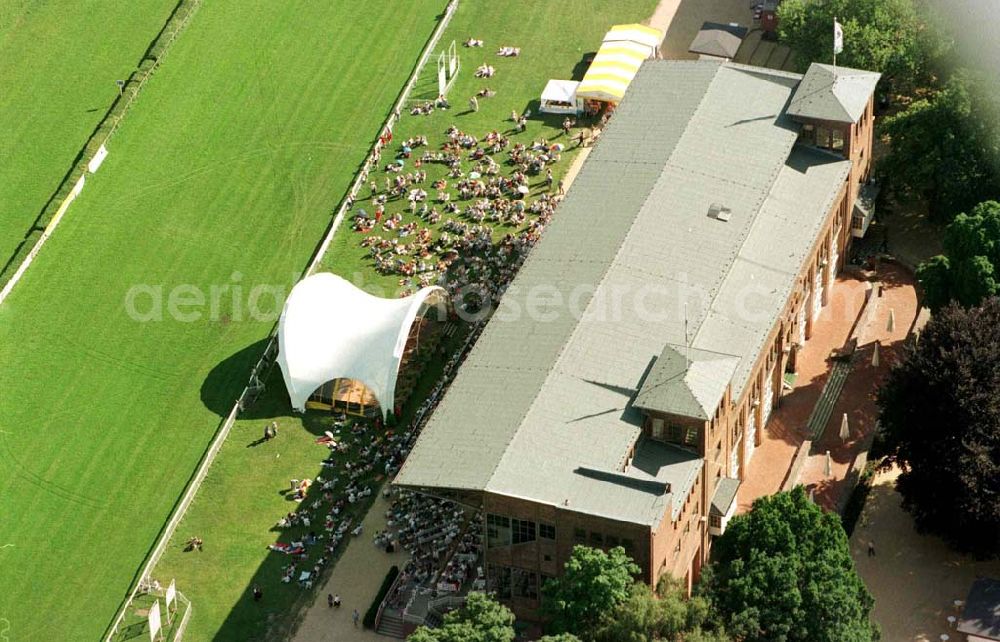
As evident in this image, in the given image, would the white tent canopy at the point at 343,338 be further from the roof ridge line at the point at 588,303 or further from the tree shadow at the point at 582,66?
the tree shadow at the point at 582,66

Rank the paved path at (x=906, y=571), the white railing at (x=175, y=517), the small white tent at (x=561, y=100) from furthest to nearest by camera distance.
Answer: the small white tent at (x=561, y=100) < the white railing at (x=175, y=517) < the paved path at (x=906, y=571)

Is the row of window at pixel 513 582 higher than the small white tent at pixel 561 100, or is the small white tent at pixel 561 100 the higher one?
the small white tent at pixel 561 100

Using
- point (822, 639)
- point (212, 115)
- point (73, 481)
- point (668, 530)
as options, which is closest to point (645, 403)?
point (668, 530)

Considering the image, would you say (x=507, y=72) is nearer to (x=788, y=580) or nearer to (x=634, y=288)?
(x=634, y=288)

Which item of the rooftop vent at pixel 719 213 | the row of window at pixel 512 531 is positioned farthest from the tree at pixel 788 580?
the rooftop vent at pixel 719 213

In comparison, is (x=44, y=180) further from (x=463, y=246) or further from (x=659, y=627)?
(x=659, y=627)

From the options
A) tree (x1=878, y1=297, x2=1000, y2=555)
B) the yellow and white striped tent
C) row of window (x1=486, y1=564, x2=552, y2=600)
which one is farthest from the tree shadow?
row of window (x1=486, y1=564, x2=552, y2=600)

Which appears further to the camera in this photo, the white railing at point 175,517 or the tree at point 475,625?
the white railing at point 175,517

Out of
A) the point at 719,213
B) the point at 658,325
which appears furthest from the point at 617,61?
the point at 658,325
